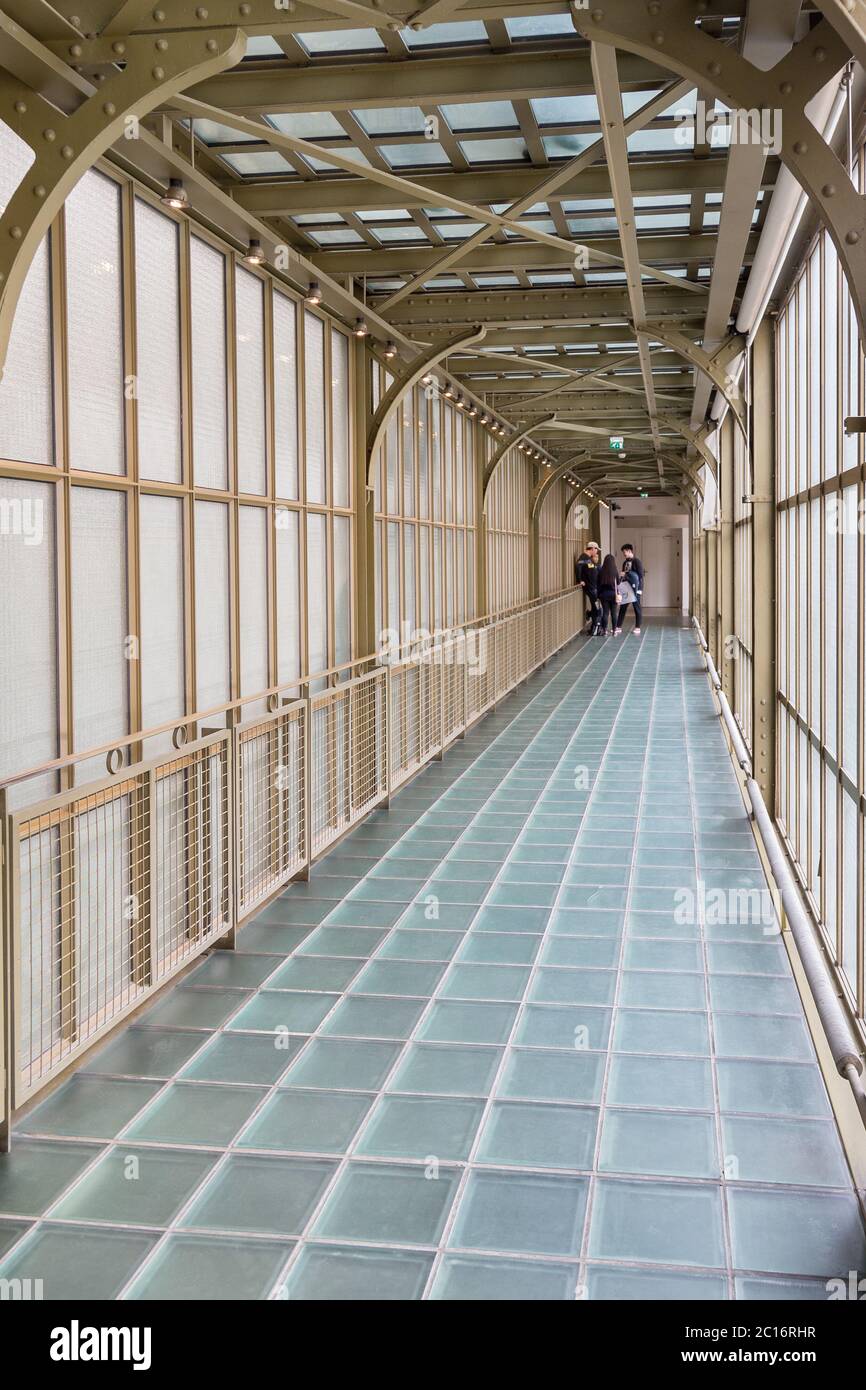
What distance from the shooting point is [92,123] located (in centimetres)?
370

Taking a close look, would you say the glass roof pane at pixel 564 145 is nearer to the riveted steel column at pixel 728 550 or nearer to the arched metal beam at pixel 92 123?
the arched metal beam at pixel 92 123

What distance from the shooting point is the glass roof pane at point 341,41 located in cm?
488

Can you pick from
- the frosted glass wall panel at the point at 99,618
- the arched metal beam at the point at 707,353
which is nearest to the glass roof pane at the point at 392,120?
the frosted glass wall panel at the point at 99,618

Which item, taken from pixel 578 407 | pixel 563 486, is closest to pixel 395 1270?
pixel 578 407

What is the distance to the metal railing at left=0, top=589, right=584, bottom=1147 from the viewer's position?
164 inches

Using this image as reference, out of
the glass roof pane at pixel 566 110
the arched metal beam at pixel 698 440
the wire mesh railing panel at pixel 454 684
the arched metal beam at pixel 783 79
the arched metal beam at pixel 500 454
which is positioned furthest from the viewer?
the arched metal beam at pixel 500 454

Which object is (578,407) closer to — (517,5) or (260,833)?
(260,833)

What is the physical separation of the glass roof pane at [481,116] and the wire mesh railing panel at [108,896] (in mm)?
3205

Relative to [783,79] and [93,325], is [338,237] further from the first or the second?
[783,79]

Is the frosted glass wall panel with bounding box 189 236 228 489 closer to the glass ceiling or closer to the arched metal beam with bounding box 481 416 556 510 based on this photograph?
the glass ceiling

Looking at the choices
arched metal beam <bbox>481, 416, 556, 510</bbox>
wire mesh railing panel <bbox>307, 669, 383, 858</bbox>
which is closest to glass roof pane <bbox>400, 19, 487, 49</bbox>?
wire mesh railing panel <bbox>307, 669, 383, 858</bbox>

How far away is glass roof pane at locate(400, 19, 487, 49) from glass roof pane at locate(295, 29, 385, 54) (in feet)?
0.43

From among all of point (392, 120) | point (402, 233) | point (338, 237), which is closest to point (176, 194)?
point (392, 120)

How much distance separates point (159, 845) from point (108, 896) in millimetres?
606
